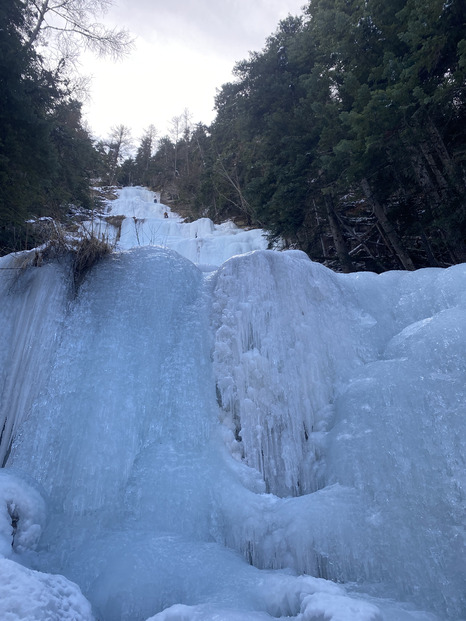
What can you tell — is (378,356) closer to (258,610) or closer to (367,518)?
(367,518)

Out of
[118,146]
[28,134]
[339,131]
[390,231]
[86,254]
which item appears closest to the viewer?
[86,254]

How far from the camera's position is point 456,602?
73.6 inches

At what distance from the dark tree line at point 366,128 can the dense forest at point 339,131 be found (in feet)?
0.10

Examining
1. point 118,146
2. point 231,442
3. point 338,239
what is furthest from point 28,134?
point 118,146

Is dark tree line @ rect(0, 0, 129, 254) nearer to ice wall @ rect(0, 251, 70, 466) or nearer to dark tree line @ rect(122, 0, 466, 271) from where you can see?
ice wall @ rect(0, 251, 70, 466)

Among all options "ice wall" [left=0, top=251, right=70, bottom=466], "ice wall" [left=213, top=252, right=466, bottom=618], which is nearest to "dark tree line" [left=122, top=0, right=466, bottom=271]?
"ice wall" [left=213, top=252, right=466, bottom=618]

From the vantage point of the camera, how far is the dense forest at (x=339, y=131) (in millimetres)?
5504

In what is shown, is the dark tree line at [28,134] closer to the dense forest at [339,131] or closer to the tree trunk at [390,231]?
the dense forest at [339,131]

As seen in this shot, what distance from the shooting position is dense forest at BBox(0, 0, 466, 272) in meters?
5.50

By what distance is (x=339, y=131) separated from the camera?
26.7 feet

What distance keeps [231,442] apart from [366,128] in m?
6.30

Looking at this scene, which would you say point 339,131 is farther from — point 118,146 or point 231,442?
point 118,146

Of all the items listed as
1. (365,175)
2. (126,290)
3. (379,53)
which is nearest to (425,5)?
(379,53)

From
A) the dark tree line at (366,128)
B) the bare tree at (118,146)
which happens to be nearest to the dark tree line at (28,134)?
the dark tree line at (366,128)
